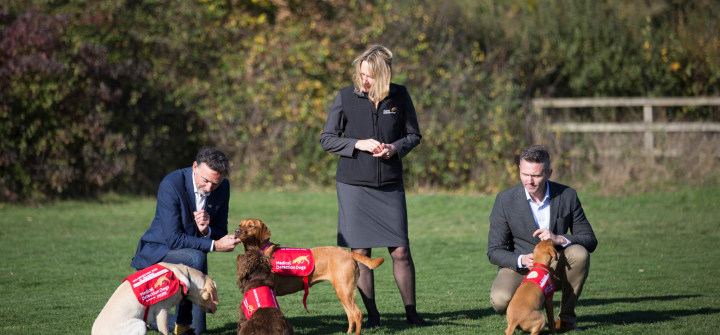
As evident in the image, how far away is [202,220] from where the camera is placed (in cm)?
436

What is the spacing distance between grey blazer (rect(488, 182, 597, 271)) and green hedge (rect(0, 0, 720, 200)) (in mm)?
8140

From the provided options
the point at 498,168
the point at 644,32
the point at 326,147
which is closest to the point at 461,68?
the point at 498,168

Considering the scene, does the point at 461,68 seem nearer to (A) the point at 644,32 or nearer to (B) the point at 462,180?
(B) the point at 462,180

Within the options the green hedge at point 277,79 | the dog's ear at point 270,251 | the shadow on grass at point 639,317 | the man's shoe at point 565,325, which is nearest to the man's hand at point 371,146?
the dog's ear at point 270,251

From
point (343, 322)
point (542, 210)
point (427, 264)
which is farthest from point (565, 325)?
point (427, 264)

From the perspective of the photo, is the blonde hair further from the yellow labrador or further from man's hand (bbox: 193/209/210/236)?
the yellow labrador

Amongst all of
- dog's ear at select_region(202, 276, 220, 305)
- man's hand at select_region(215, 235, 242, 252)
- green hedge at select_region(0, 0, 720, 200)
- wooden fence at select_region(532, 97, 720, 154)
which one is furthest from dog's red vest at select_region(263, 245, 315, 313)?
wooden fence at select_region(532, 97, 720, 154)

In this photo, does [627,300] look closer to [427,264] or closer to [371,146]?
[427,264]

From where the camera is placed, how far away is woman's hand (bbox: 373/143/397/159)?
450 centimetres

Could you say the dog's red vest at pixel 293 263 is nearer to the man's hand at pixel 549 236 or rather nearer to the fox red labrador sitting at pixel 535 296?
the fox red labrador sitting at pixel 535 296

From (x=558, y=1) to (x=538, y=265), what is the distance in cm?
1573

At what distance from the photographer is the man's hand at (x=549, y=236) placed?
13.8 feet

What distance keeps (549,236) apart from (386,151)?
131cm

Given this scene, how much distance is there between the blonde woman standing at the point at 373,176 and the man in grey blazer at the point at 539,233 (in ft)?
2.25
